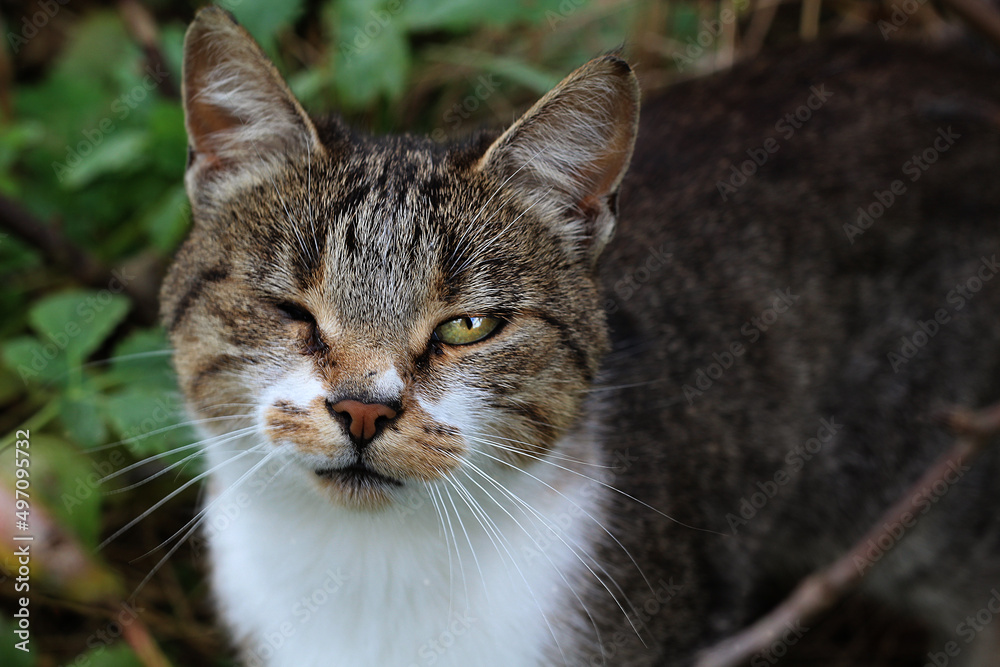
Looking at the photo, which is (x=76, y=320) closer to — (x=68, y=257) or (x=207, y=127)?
(x=68, y=257)

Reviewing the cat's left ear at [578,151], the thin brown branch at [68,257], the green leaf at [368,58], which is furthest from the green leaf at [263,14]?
the cat's left ear at [578,151]

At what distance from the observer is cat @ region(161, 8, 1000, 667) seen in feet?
6.33

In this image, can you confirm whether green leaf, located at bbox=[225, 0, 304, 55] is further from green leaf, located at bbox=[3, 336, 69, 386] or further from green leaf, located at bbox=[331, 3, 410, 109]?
green leaf, located at bbox=[3, 336, 69, 386]

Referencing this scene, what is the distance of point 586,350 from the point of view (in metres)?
2.16

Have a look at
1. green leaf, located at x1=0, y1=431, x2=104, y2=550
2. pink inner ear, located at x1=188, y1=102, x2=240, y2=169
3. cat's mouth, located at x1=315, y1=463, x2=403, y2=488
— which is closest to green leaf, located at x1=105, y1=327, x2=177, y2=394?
green leaf, located at x1=0, y1=431, x2=104, y2=550

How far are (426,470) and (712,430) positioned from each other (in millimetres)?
1305

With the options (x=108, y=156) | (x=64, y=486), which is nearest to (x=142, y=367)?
(x=64, y=486)

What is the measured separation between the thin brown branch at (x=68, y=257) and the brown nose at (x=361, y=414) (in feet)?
6.27

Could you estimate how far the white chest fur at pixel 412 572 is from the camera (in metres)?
2.09

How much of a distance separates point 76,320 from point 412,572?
4.97 ft

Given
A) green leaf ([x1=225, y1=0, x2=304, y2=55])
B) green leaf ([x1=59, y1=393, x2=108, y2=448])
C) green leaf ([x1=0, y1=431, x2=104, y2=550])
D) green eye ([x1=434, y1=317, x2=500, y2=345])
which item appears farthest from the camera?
green leaf ([x1=225, y1=0, x2=304, y2=55])

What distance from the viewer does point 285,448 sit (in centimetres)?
179

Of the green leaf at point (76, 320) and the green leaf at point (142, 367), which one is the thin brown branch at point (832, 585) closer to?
the green leaf at point (142, 367)

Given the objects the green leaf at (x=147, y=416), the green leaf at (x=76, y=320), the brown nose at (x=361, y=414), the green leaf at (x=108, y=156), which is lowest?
the green leaf at (x=147, y=416)
